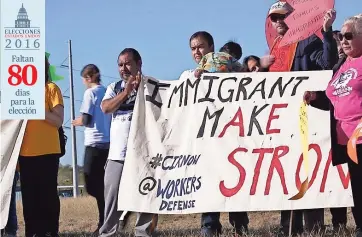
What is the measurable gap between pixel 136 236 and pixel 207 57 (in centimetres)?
153

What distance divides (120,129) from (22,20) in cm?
122

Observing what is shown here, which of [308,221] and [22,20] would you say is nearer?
[22,20]

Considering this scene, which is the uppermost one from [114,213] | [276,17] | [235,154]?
[276,17]

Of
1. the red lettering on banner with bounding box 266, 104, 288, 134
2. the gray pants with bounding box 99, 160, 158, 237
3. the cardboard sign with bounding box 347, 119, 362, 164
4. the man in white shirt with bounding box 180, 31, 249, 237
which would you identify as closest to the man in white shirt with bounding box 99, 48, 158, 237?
the gray pants with bounding box 99, 160, 158, 237

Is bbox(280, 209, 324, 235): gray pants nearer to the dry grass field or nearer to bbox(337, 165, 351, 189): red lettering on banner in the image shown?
the dry grass field

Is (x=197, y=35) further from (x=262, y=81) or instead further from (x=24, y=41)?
(x=24, y=41)

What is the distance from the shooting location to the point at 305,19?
5441 millimetres

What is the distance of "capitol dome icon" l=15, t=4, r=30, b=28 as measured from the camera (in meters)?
4.97

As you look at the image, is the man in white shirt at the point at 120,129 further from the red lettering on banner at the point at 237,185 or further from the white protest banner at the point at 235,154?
the red lettering on banner at the point at 237,185

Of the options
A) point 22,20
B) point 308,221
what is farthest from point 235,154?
point 22,20

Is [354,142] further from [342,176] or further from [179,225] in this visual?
[179,225]

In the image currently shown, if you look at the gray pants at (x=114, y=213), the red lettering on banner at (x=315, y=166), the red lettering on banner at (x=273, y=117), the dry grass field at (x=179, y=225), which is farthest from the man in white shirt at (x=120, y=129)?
the red lettering on banner at (x=315, y=166)

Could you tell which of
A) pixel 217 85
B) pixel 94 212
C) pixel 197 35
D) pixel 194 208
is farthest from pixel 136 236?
pixel 94 212

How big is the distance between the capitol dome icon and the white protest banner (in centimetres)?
114
